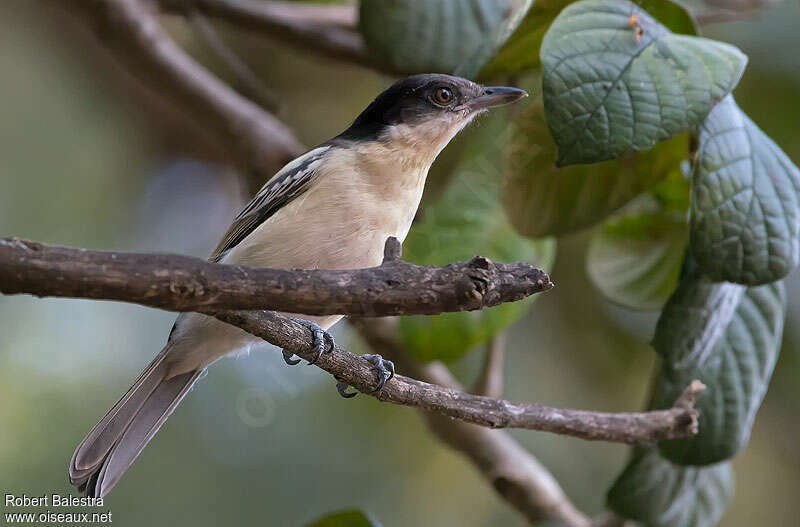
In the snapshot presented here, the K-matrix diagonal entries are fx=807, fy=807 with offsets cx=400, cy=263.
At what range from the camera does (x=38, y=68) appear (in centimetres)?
611

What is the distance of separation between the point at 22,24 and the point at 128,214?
1.61 meters

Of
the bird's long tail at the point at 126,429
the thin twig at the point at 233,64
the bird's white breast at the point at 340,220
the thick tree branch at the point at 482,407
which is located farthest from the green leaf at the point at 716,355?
the thin twig at the point at 233,64

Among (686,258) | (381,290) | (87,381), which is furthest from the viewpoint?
(87,381)

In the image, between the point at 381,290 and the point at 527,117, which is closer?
the point at 381,290

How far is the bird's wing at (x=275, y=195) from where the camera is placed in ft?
9.19

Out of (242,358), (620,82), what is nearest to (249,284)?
(620,82)

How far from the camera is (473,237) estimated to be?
3.68 meters

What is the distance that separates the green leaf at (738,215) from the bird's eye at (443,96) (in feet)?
2.97

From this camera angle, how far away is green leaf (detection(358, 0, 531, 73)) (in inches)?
124

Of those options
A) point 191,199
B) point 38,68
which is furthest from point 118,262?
point 38,68

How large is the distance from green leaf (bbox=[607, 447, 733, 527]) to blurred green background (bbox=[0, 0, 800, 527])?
83.3 inches

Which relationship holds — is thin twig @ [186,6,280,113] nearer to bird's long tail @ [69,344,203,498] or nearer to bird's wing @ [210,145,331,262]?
bird's wing @ [210,145,331,262]

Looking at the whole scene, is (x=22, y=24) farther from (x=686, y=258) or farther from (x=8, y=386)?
(x=686, y=258)

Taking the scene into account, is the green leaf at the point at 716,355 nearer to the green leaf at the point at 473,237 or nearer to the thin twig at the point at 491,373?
the green leaf at the point at 473,237
